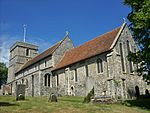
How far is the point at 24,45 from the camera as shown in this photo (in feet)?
190

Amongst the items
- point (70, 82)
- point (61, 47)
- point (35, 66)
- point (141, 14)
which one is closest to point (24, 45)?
point (35, 66)

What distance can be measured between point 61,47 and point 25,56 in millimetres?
18926

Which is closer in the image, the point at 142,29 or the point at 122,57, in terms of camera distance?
the point at 142,29

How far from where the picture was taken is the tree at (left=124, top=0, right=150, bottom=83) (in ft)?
56.4

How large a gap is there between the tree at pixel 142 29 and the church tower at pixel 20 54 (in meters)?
41.8

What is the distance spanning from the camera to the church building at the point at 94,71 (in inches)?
1091

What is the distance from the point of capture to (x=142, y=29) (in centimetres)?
1862

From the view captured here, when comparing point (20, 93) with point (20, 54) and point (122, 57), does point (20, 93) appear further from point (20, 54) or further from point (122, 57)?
point (20, 54)

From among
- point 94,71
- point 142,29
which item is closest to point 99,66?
point 94,71

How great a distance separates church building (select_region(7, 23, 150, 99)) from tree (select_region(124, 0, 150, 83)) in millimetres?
3734

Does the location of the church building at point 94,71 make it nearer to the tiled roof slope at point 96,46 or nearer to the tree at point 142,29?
the tiled roof slope at point 96,46

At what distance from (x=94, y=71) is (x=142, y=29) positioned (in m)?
13.1

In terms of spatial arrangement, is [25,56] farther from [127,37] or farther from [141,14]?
[141,14]

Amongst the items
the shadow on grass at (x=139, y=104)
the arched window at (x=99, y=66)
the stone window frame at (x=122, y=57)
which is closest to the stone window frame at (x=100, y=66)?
the arched window at (x=99, y=66)
